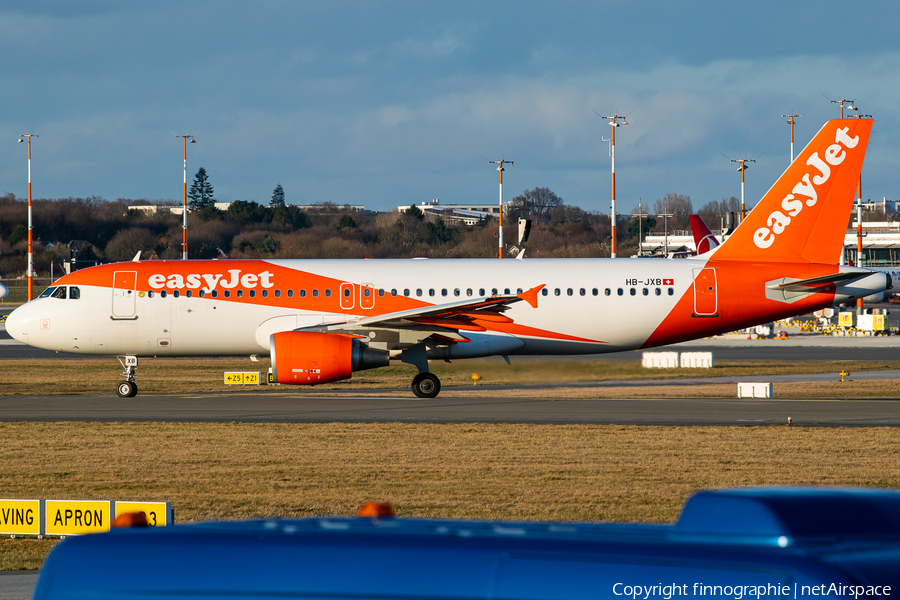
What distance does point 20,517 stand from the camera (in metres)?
12.8

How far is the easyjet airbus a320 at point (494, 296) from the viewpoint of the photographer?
29.8 metres

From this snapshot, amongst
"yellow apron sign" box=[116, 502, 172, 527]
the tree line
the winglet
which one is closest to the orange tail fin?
the winglet

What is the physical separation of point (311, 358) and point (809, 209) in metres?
15.3

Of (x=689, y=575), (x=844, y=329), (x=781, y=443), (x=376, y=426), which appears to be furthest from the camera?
(x=844, y=329)

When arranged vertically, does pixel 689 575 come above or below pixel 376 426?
above

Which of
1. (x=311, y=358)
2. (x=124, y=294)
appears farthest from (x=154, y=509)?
(x=124, y=294)

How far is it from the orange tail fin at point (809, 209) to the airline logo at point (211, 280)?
13724mm

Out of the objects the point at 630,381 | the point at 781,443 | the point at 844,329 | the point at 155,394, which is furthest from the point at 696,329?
the point at 844,329

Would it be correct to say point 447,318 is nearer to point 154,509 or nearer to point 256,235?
point 154,509

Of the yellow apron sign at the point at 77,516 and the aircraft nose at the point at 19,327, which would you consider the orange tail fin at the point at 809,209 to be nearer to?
the aircraft nose at the point at 19,327

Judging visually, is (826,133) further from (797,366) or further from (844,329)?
(844,329)

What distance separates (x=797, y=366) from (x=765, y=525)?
41.5 m

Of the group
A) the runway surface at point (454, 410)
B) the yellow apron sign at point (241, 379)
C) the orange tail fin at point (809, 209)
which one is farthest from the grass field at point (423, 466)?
the yellow apron sign at point (241, 379)

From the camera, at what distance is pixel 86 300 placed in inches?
1224
